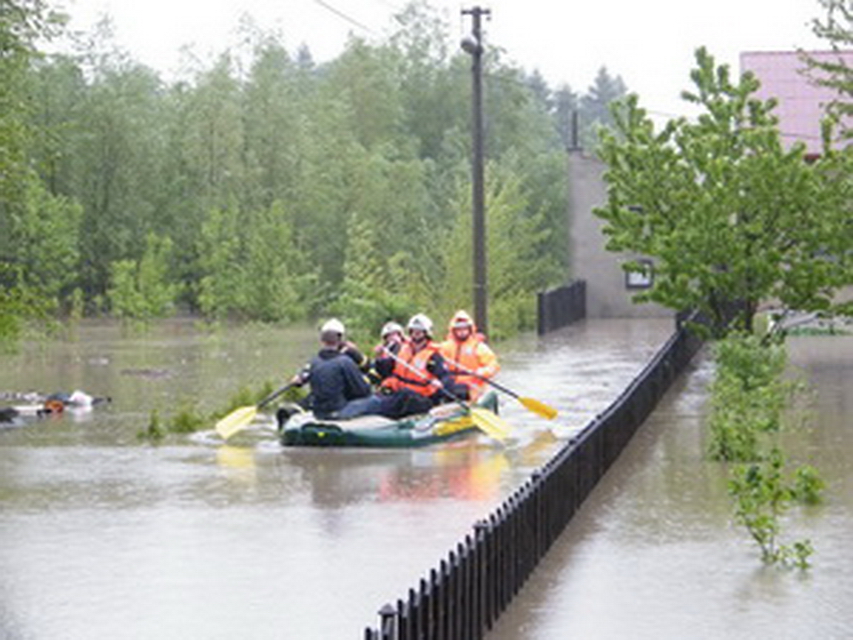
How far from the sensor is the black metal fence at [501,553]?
10367 mm

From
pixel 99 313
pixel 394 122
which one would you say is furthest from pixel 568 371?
pixel 394 122

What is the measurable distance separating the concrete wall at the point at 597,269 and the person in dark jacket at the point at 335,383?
3598 cm

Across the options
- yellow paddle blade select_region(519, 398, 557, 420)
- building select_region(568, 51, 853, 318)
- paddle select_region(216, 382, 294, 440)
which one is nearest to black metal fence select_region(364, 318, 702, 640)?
yellow paddle blade select_region(519, 398, 557, 420)

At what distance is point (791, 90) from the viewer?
56344 mm

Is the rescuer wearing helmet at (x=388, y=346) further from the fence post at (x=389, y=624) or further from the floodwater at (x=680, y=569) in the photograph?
the fence post at (x=389, y=624)

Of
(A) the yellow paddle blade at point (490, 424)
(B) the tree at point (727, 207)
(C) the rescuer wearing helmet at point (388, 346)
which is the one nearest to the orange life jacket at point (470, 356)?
(C) the rescuer wearing helmet at point (388, 346)

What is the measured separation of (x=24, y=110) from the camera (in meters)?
19.6

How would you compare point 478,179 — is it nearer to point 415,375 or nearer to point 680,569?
point 415,375

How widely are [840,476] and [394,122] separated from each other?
7324 cm

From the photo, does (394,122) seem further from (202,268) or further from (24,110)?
(24,110)

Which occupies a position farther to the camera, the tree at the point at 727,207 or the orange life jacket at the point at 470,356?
the tree at the point at 727,207

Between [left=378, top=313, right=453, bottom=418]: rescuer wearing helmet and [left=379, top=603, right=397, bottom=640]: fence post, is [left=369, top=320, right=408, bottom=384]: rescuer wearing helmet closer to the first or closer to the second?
[left=378, top=313, right=453, bottom=418]: rescuer wearing helmet

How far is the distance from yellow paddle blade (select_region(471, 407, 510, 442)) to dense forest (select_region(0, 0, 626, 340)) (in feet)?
64.8

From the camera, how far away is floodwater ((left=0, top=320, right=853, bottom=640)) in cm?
1298
